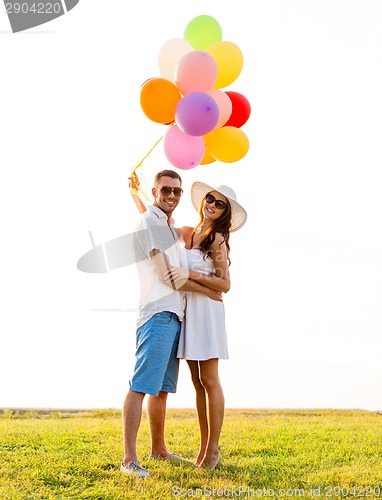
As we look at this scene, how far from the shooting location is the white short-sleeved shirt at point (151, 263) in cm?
407

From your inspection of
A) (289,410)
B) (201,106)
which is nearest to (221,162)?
(201,106)

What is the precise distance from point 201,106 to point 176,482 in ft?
7.80

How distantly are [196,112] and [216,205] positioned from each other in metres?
0.63

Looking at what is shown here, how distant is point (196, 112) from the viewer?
4312 millimetres

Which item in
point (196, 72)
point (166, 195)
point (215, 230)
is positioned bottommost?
point (215, 230)

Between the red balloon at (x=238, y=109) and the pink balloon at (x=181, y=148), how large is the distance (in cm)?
47

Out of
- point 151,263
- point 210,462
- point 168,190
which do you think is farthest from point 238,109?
point 210,462

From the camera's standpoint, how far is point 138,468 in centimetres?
396

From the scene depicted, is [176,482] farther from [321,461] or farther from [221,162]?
[221,162]

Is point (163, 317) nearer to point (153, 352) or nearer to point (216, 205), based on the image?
point (153, 352)

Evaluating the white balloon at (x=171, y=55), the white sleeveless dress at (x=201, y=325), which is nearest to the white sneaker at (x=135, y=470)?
the white sleeveless dress at (x=201, y=325)

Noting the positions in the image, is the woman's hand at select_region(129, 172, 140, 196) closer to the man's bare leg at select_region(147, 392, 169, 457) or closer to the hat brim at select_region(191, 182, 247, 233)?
the hat brim at select_region(191, 182, 247, 233)

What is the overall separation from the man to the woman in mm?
80

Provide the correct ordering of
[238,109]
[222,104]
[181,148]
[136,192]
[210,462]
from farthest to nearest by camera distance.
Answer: [238,109] → [136,192] → [222,104] → [181,148] → [210,462]
